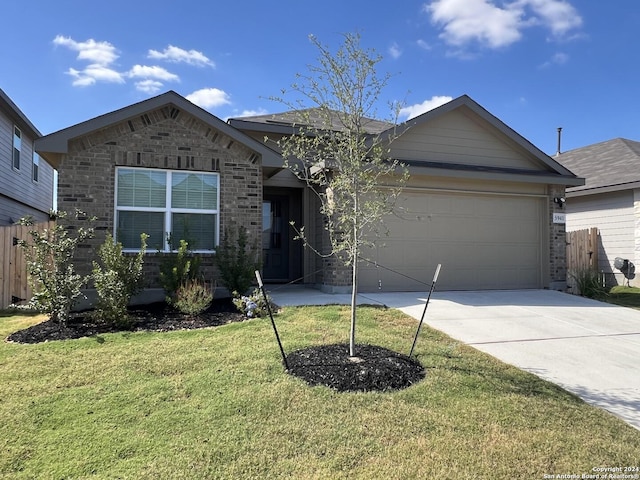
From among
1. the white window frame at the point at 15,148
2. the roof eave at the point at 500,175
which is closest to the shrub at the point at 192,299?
the roof eave at the point at 500,175

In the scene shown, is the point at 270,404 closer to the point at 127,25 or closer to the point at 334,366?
the point at 334,366

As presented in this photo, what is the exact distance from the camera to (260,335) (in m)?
6.24

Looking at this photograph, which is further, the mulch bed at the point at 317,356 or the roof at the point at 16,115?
the roof at the point at 16,115

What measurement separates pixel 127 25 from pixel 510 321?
10345 millimetres

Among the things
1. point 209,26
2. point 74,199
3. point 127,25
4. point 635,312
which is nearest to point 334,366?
point 74,199

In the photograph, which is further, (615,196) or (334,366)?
(615,196)

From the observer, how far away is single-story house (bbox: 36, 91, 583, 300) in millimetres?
8680

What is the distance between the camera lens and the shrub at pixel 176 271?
7.96 meters

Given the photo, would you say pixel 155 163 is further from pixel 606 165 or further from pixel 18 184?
pixel 606 165

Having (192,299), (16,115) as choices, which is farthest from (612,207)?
(16,115)

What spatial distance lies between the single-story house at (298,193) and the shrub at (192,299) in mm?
1342

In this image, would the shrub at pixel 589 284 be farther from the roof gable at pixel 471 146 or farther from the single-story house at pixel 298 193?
the roof gable at pixel 471 146

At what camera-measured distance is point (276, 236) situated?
1213 centimetres

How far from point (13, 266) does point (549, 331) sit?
1015 cm
